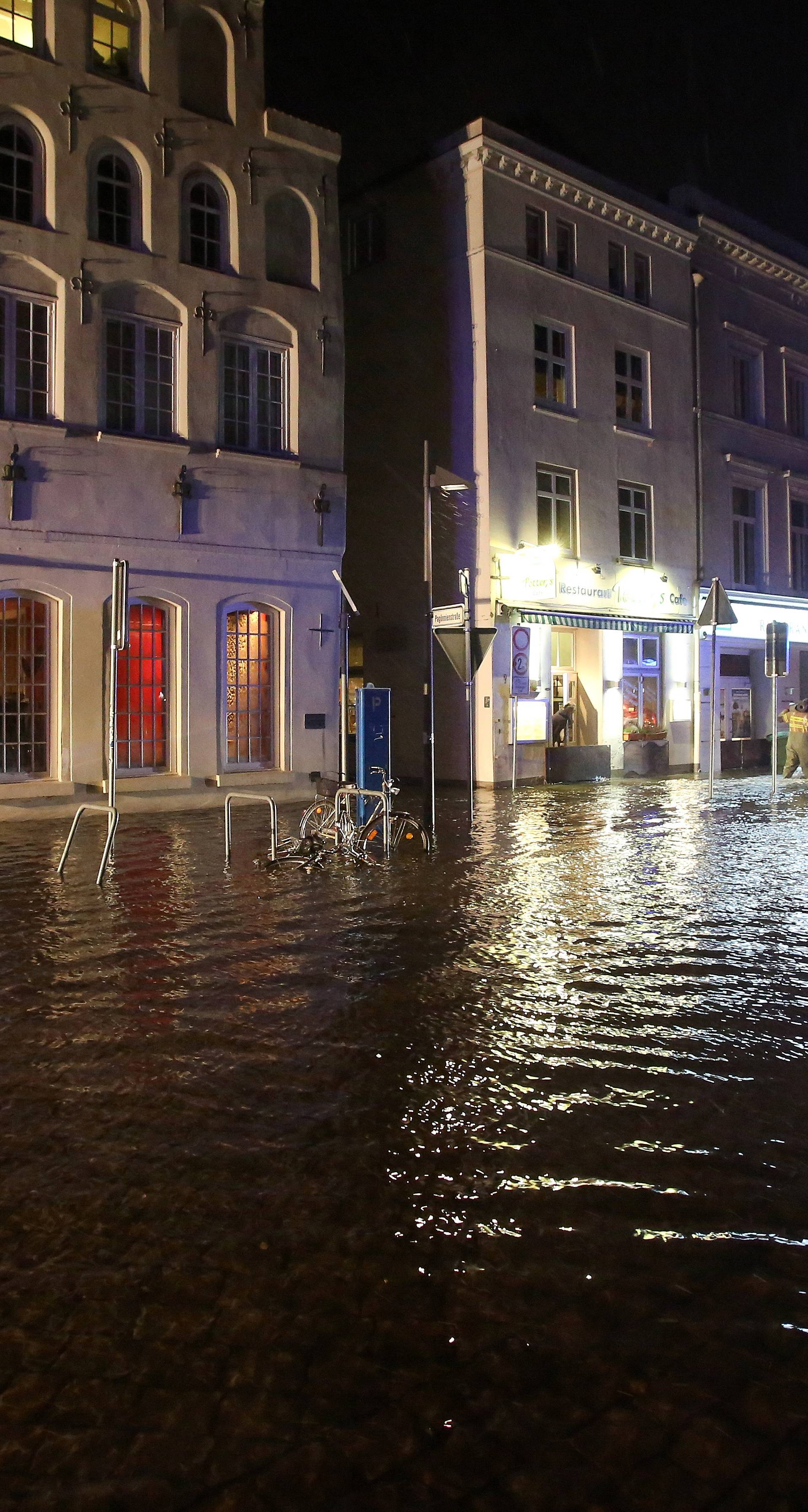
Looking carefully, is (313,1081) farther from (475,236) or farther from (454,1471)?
(475,236)

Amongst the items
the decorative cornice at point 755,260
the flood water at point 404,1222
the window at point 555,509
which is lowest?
the flood water at point 404,1222

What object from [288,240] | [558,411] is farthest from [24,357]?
[558,411]

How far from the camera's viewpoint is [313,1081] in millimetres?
5332

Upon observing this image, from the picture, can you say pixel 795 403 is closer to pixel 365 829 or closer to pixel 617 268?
pixel 617 268

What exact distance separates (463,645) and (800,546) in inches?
851

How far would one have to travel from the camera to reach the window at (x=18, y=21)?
1719cm

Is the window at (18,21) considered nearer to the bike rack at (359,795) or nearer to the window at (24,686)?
the window at (24,686)

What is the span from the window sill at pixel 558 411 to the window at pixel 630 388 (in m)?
1.90

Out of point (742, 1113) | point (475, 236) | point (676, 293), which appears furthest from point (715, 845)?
point (676, 293)

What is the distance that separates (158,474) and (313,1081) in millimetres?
14911

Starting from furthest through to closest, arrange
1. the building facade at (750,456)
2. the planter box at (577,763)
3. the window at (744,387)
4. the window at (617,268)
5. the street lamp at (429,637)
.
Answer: the window at (744,387)
the building facade at (750,456)
the window at (617,268)
the planter box at (577,763)
the street lamp at (429,637)

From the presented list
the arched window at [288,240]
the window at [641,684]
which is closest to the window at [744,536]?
the window at [641,684]

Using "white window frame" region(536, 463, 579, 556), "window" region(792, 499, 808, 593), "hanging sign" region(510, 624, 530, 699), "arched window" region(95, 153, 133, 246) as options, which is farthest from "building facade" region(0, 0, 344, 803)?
"window" region(792, 499, 808, 593)

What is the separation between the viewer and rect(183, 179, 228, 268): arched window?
1914 centimetres
